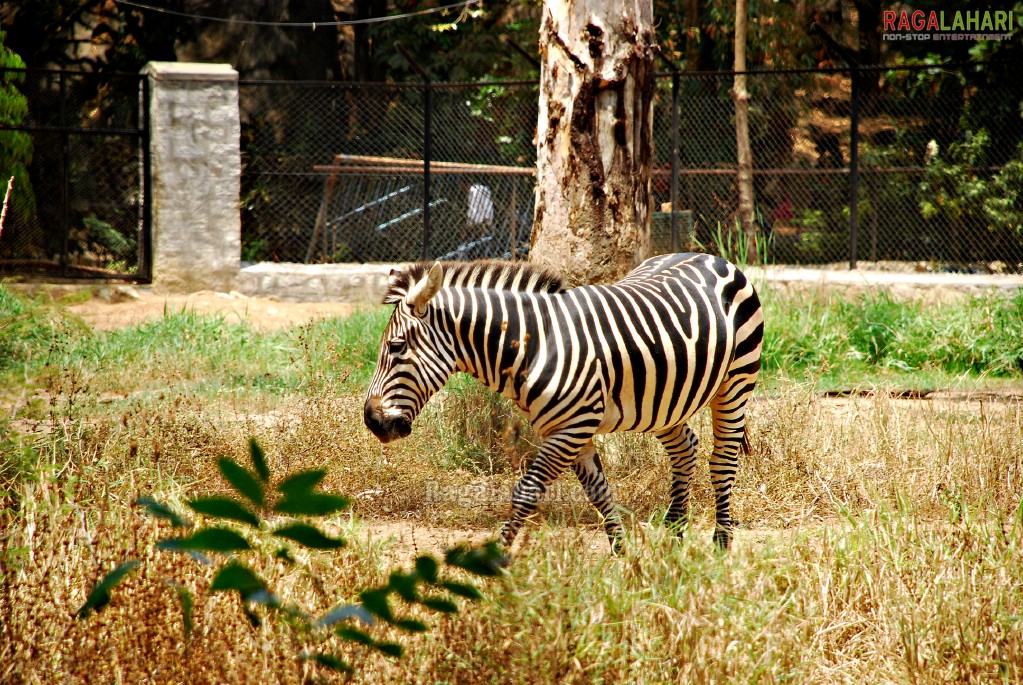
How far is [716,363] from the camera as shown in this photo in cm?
505

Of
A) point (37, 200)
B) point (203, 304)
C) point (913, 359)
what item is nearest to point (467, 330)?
point (913, 359)

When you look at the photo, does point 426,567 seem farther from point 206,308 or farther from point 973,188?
point 973,188

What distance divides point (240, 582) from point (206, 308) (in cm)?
1112

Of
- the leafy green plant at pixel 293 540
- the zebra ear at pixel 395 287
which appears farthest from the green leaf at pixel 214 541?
the zebra ear at pixel 395 287

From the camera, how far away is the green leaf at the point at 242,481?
4.85 feet

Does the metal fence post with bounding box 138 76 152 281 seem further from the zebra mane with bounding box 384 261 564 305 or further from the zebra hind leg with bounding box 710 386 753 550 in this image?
the zebra hind leg with bounding box 710 386 753 550

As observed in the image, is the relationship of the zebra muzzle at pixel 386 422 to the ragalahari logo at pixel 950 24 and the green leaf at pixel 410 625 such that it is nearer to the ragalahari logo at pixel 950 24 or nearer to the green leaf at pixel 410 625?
the green leaf at pixel 410 625

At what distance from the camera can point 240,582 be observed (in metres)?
1.54

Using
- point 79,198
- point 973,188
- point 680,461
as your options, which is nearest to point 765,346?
point 680,461

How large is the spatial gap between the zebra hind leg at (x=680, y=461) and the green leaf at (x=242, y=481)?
3991mm

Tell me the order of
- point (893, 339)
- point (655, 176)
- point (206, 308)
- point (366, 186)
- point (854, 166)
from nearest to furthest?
point (893, 339) < point (206, 308) < point (854, 166) < point (366, 186) < point (655, 176)

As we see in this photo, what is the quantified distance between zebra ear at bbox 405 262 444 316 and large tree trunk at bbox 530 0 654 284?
1.96m

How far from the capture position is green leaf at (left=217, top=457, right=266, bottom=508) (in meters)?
1.48

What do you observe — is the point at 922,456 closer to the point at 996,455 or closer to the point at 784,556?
the point at 996,455
